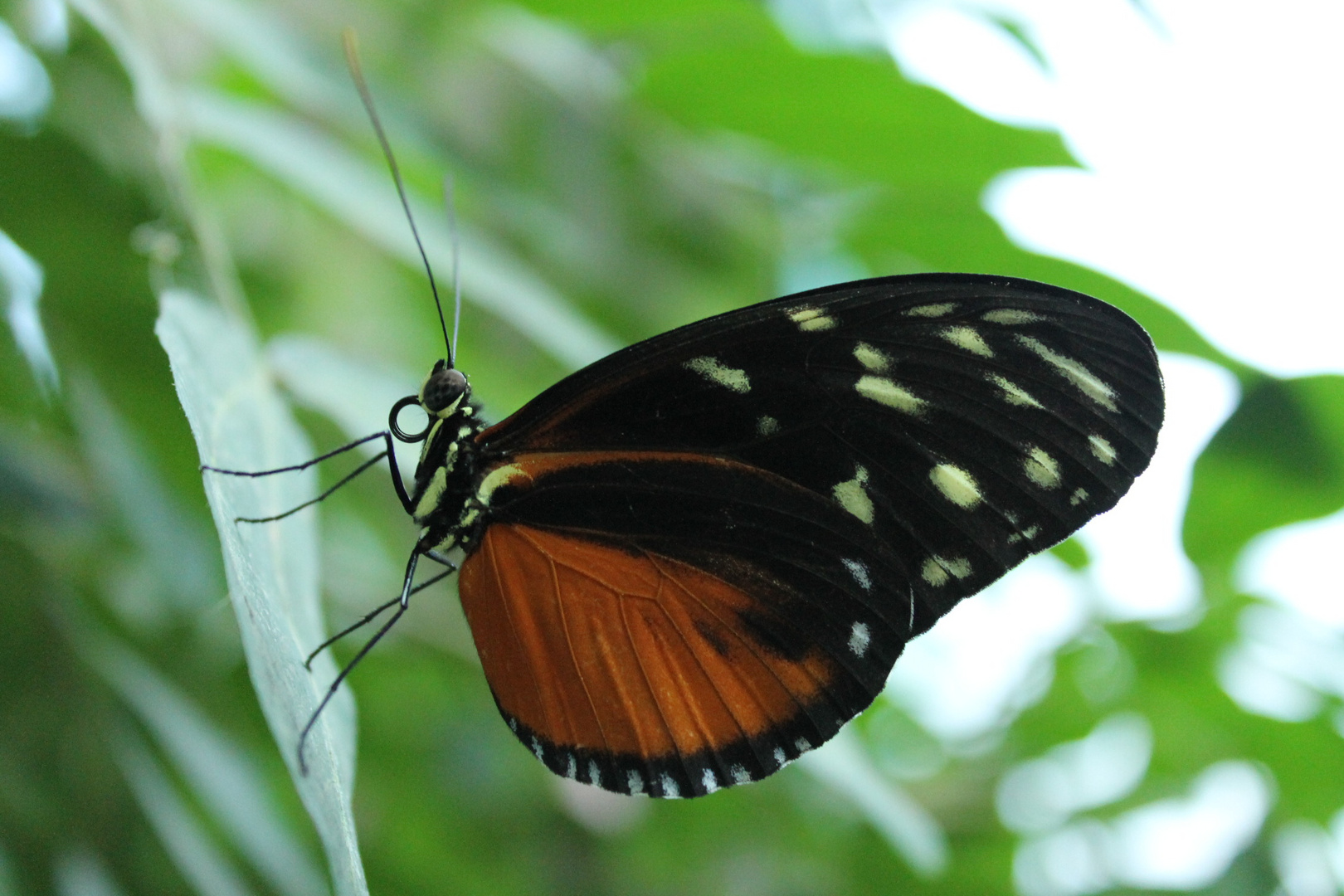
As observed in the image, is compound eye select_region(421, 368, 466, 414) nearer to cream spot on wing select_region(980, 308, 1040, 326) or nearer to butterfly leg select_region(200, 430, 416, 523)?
butterfly leg select_region(200, 430, 416, 523)

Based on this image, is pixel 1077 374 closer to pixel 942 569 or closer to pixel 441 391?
pixel 942 569

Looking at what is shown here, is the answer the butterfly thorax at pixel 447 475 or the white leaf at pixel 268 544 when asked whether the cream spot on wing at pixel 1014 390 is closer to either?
the butterfly thorax at pixel 447 475

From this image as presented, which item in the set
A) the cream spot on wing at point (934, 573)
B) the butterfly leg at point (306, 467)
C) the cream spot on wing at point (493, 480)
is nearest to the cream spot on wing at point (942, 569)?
the cream spot on wing at point (934, 573)

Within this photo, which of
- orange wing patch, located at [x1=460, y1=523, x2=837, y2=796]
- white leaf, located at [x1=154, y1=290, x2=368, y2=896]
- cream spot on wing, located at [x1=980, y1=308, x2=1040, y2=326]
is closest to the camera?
white leaf, located at [x1=154, y1=290, x2=368, y2=896]

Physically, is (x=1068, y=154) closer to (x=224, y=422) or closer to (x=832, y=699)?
(x=832, y=699)

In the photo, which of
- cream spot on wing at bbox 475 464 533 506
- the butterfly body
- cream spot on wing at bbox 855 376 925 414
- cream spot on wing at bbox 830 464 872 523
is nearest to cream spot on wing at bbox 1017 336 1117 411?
the butterfly body

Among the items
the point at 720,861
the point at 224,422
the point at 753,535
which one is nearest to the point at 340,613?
the point at 753,535

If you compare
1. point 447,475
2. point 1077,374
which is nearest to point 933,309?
point 1077,374
